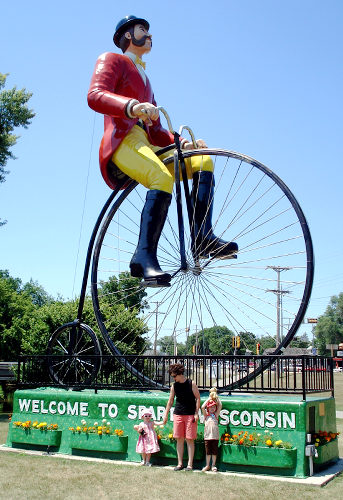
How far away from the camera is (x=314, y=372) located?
8875mm

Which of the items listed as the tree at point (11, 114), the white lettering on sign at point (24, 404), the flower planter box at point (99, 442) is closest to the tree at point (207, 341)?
the flower planter box at point (99, 442)

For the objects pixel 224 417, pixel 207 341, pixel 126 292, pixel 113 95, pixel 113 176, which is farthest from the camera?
pixel 126 292

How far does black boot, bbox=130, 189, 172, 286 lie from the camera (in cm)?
877

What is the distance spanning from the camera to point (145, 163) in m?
9.12

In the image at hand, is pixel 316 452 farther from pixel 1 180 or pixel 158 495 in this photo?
pixel 1 180

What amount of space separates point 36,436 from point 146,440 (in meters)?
2.39

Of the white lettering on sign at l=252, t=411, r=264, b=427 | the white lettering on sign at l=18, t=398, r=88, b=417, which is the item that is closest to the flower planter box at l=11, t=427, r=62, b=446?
the white lettering on sign at l=18, t=398, r=88, b=417

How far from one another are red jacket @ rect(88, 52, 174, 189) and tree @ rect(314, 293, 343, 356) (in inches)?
2994

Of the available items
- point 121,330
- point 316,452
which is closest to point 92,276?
point 316,452

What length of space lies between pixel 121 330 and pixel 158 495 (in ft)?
45.5

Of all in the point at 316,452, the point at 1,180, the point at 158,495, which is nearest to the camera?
the point at 158,495

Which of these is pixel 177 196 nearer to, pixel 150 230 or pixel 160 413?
pixel 150 230

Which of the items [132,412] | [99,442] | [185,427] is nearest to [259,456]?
[185,427]

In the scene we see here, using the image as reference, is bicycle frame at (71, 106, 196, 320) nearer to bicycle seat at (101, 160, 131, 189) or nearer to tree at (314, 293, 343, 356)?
bicycle seat at (101, 160, 131, 189)
